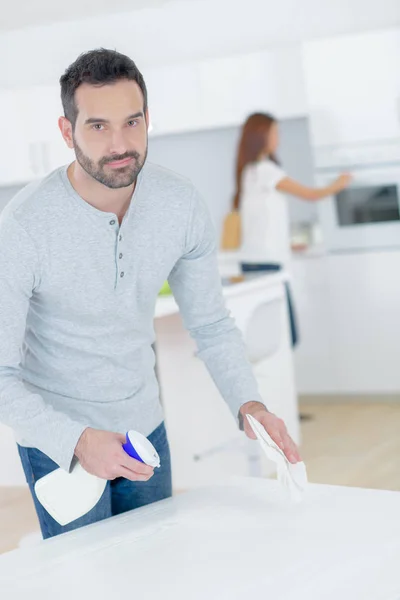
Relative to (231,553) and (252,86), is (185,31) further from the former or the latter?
(231,553)

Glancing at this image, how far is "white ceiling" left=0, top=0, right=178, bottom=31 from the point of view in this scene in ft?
18.7

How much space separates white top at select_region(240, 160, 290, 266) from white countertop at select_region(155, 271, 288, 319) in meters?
0.57

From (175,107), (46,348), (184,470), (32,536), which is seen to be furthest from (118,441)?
(175,107)

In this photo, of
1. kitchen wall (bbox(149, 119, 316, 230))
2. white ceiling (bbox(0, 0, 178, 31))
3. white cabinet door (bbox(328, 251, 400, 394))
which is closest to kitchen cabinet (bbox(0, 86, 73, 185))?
white ceiling (bbox(0, 0, 178, 31))

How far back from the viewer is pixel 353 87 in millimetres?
5086

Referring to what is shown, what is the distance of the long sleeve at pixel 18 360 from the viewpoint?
1.62 m

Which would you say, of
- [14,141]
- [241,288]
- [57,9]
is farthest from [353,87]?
[14,141]

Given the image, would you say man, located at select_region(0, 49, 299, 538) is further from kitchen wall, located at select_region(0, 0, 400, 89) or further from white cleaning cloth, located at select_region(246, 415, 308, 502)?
kitchen wall, located at select_region(0, 0, 400, 89)

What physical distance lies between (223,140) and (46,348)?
14.6ft

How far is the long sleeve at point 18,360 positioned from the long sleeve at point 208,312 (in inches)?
12.4

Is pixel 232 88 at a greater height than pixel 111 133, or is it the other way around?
pixel 232 88

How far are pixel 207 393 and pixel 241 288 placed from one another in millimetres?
426

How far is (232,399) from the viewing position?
1.85m

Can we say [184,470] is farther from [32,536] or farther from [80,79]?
[80,79]
